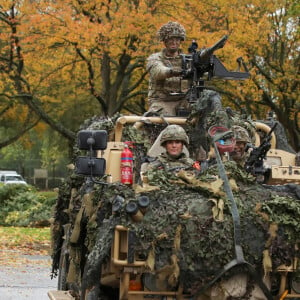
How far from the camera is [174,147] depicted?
322 inches

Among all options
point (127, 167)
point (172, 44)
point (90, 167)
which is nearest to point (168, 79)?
point (172, 44)

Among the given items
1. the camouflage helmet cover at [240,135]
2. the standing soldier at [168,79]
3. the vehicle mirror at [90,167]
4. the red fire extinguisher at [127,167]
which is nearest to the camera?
the vehicle mirror at [90,167]

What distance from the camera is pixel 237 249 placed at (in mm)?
6195

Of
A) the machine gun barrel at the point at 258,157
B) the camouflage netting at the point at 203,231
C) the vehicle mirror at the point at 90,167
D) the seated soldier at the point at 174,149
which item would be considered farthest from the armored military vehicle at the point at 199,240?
the seated soldier at the point at 174,149

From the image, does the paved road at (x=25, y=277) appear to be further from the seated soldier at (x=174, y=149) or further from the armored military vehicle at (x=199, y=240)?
the armored military vehicle at (x=199, y=240)

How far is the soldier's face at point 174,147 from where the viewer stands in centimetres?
819

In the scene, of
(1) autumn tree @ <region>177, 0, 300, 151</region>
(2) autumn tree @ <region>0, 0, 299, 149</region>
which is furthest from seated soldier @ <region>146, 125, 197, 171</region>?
(1) autumn tree @ <region>177, 0, 300, 151</region>

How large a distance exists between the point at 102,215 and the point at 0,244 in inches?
515

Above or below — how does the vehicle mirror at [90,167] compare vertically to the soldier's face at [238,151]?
below

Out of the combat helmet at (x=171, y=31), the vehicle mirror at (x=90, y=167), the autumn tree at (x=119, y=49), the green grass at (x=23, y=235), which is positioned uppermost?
the autumn tree at (x=119, y=49)

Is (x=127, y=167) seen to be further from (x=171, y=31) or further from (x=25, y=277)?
(x=25, y=277)

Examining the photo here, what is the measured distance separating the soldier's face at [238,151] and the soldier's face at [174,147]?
0.57 meters

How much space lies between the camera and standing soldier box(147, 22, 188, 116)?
10.5m

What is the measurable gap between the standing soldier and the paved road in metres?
3.58
